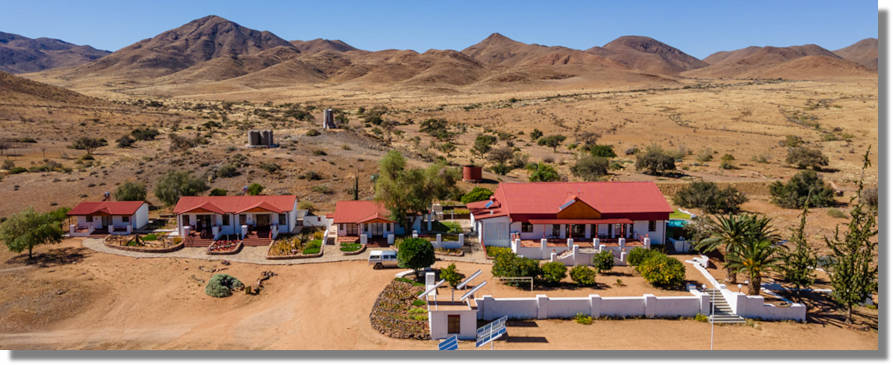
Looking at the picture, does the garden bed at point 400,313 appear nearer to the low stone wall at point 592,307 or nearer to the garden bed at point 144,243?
the low stone wall at point 592,307

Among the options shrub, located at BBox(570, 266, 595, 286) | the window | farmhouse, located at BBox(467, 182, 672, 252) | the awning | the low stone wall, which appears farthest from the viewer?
farmhouse, located at BBox(467, 182, 672, 252)

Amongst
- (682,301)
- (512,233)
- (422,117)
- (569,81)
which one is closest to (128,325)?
(512,233)

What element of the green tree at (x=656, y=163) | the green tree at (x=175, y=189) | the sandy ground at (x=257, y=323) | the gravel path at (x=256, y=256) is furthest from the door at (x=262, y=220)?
the green tree at (x=656, y=163)

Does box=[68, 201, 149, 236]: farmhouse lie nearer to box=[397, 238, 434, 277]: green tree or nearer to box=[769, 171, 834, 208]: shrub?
box=[397, 238, 434, 277]: green tree

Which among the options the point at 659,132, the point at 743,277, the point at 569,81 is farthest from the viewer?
the point at 569,81

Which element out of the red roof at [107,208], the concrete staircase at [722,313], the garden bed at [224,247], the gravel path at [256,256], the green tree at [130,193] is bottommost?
the concrete staircase at [722,313]

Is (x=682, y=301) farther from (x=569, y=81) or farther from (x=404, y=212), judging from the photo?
(x=569, y=81)

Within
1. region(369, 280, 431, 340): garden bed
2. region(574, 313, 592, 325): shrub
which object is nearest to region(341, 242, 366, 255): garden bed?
region(369, 280, 431, 340): garden bed
